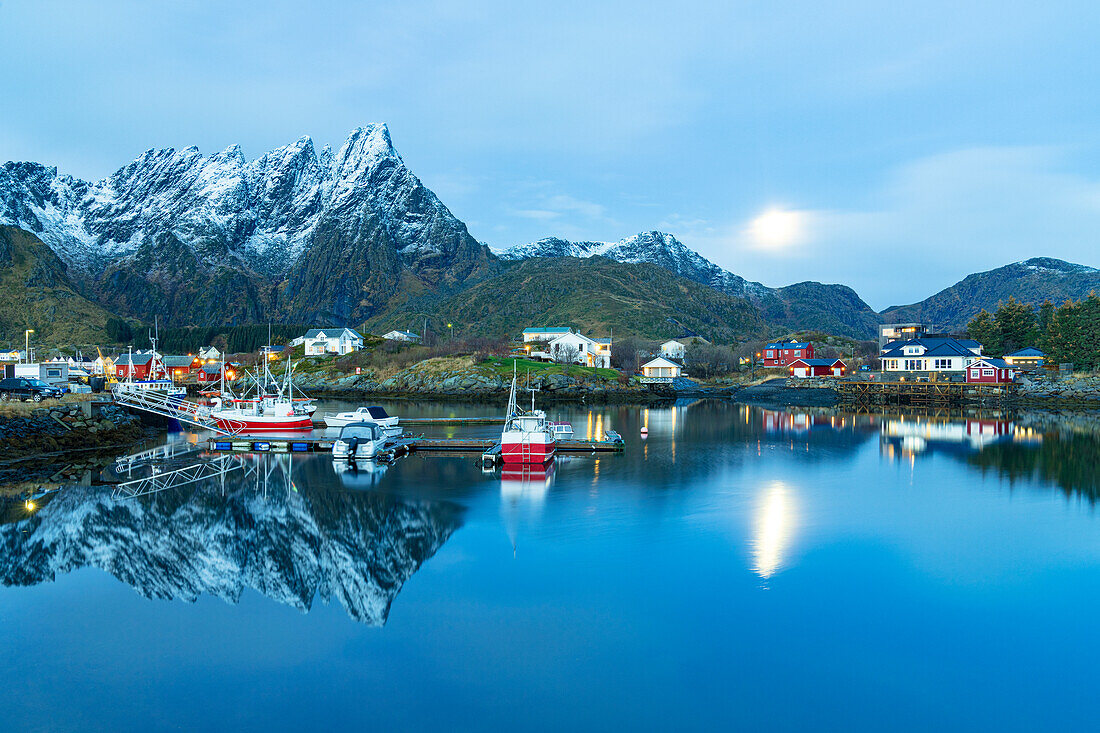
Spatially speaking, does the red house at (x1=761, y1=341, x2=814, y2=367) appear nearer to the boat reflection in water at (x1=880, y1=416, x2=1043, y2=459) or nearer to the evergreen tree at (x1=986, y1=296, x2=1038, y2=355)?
the evergreen tree at (x1=986, y1=296, x2=1038, y2=355)

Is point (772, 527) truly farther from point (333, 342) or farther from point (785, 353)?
point (333, 342)

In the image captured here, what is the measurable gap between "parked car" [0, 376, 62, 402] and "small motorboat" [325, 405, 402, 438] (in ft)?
67.2

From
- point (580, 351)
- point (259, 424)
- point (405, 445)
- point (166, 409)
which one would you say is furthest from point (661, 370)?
point (166, 409)

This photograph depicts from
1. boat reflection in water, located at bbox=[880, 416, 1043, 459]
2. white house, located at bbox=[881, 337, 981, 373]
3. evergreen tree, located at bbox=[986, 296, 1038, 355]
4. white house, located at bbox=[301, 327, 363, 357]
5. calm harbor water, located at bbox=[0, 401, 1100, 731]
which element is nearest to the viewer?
calm harbor water, located at bbox=[0, 401, 1100, 731]

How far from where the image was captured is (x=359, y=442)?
143ft

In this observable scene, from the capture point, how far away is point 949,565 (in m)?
24.4

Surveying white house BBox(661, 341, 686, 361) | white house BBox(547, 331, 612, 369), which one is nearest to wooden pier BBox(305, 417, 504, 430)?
white house BBox(547, 331, 612, 369)

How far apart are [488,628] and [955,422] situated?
69371mm

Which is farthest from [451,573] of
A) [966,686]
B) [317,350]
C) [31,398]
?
[317,350]

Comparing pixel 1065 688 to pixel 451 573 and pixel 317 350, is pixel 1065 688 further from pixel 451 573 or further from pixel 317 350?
pixel 317 350

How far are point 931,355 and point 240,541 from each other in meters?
107

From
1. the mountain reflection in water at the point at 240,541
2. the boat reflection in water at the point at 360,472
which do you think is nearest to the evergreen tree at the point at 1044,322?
the boat reflection in water at the point at 360,472

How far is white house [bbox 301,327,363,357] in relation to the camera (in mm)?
136500

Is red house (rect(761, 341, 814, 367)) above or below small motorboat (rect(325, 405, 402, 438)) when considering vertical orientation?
above
